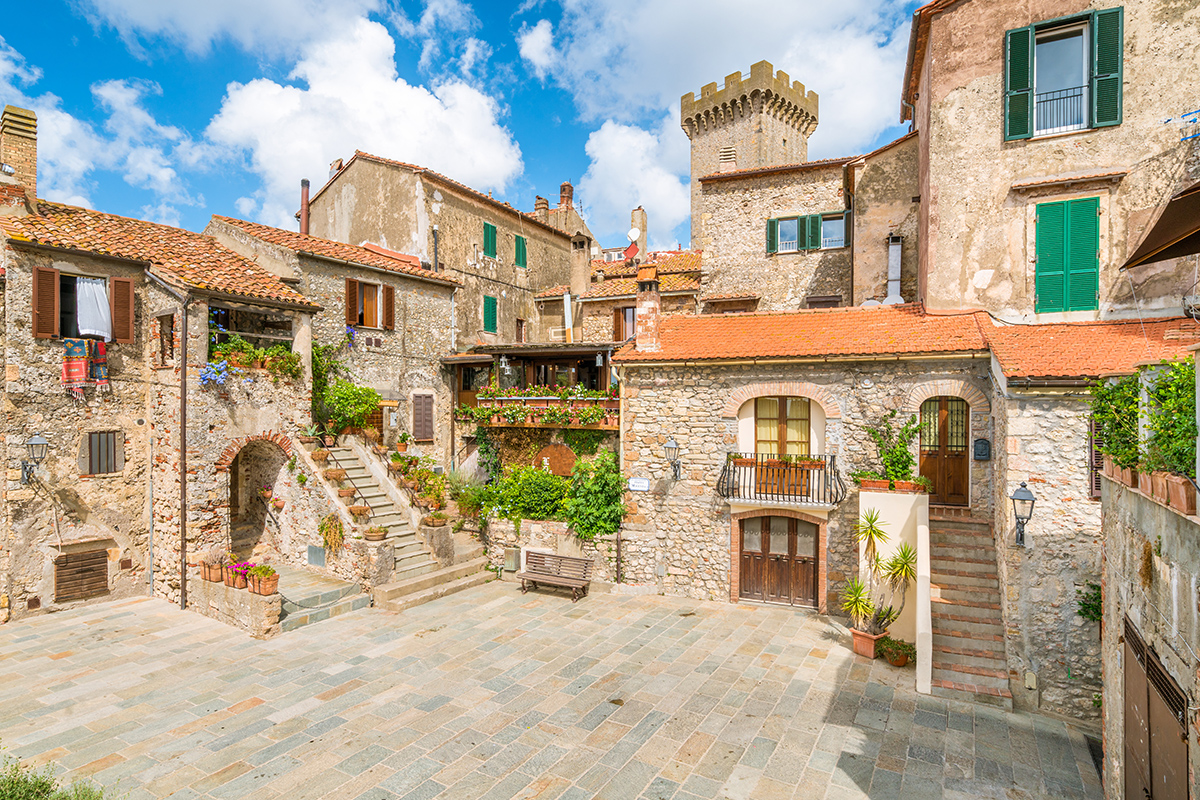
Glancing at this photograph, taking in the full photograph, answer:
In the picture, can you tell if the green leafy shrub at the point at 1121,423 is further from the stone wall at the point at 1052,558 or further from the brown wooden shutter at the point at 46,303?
the brown wooden shutter at the point at 46,303

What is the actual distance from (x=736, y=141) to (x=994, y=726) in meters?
32.1

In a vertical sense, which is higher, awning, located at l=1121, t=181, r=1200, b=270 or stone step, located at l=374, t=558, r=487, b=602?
awning, located at l=1121, t=181, r=1200, b=270

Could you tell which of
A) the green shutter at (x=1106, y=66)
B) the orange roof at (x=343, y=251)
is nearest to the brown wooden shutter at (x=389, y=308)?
the orange roof at (x=343, y=251)

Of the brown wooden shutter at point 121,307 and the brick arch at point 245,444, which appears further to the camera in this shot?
the brick arch at point 245,444

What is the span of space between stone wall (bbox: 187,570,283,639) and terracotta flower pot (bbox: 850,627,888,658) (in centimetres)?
1086

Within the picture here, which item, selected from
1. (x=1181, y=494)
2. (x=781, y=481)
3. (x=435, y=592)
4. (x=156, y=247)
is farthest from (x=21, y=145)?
(x=1181, y=494)

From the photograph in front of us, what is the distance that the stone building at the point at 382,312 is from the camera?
16.6 meters

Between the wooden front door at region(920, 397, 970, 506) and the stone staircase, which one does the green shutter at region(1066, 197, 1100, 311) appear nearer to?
the wooden front door at region(920, 397, 970, 506)

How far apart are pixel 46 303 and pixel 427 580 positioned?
378 inches

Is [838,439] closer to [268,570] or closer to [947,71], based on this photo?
[947,71]

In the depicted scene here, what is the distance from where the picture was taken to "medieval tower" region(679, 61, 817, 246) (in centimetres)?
3250

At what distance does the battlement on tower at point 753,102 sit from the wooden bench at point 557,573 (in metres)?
29.2

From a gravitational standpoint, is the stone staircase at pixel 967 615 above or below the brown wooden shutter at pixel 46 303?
below

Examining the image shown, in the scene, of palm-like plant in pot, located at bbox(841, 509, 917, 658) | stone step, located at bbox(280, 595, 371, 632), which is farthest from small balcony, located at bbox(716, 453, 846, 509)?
stone step, located at bbox(280, 595, 371, 632)
